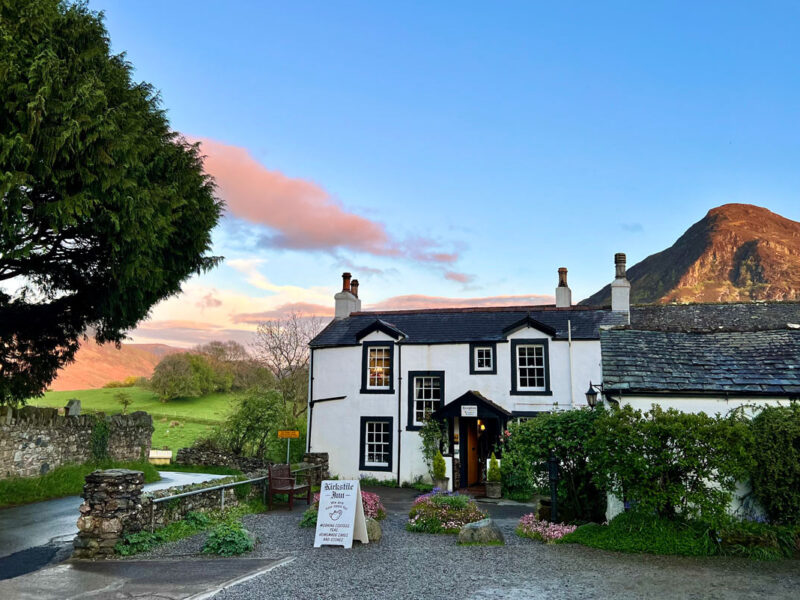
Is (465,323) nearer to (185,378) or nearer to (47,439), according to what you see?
(47,439)

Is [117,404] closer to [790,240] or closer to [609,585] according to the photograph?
[609,585]

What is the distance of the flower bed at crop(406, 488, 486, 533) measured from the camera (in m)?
13.0

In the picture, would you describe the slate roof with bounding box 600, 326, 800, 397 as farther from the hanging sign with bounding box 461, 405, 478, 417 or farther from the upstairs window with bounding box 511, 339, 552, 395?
the hanging sign with bounding box 461, 405, 478, 417

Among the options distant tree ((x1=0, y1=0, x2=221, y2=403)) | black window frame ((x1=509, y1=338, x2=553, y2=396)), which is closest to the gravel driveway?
distant tree ((x1=0, y1=0, x2=221, y2=403))

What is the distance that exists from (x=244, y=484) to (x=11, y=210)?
919 cm

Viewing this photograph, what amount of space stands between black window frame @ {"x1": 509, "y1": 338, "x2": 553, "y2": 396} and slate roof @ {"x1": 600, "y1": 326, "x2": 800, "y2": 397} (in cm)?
846

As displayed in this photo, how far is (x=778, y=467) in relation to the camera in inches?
411

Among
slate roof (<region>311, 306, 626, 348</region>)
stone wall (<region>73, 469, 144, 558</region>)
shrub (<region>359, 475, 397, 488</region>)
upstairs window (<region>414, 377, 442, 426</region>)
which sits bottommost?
shrub (<region>359, 475, 397, 488</region>)

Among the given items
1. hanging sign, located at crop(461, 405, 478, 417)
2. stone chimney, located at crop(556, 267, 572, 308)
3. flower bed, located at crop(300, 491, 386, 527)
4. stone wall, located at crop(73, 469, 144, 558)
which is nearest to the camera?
stone wall, located at crop(73, 469, 144, 558)

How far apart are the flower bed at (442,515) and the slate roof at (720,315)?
2040 centimetres

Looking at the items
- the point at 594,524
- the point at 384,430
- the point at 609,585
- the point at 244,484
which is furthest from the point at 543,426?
the point at 384,430

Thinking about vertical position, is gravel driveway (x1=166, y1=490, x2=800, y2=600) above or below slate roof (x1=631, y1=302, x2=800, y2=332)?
below

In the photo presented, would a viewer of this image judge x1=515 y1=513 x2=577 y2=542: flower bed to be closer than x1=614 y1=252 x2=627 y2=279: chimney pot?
Yes

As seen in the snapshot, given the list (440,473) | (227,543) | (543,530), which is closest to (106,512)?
(227,543)
